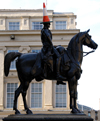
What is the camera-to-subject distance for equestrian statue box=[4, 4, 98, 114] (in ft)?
29.2

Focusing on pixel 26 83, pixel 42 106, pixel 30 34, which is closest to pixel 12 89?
pixel 42 106

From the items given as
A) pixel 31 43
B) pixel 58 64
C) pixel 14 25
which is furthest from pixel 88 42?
pixel 14 25

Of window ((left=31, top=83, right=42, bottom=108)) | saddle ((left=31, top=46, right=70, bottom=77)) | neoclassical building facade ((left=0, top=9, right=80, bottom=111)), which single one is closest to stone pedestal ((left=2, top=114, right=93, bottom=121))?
saddle ((left=31, top=46, right=70, bottom=77))

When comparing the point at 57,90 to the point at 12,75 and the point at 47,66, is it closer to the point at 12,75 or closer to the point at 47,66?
the point at 12,75

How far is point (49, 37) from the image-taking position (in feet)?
30.0

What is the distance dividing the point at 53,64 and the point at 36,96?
64.9ft

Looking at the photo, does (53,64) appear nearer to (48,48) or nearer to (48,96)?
(48,48)

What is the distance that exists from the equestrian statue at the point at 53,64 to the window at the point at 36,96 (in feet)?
63.3

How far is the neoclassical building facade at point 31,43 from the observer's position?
93.0 ft

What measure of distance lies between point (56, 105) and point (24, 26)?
9.08m

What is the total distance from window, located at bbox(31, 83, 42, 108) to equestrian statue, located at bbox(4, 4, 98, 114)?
63.3 ft

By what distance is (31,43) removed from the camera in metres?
29.8

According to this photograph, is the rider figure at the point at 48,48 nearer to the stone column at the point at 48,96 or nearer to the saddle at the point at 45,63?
the saddle at the point at 45,63

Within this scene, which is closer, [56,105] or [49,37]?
[49,37]
